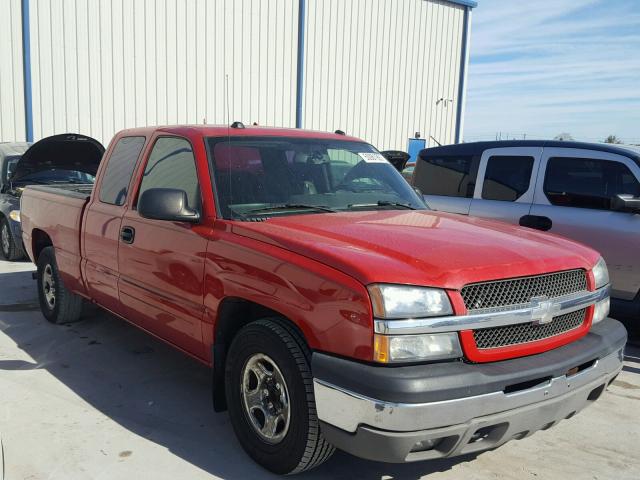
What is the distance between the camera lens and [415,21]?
20375 mm

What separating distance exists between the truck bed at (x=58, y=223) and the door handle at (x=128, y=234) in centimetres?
89

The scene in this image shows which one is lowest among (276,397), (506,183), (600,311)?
(276,397)

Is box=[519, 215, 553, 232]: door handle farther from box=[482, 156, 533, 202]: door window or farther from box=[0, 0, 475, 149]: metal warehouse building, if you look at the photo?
box=[0, 0, 475, 149]: metal warehouse building

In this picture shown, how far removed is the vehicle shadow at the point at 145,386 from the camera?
3.27 m

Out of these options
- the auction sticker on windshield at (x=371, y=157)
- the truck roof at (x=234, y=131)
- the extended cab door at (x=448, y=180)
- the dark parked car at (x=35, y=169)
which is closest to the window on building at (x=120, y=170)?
the truck roof at (x=234, y=131)

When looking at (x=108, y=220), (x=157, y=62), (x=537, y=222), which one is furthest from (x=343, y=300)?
(x=157, y=62)

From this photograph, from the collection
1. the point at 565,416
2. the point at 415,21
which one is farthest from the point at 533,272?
the point at 415,21

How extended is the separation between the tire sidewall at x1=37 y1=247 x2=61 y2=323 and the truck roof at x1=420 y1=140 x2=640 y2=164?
13.5 ft

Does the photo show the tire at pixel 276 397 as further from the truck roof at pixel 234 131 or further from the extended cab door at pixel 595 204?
the extended cab door at pixel 595 204

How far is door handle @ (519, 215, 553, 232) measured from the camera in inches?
223

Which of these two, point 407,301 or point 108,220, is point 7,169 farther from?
point 407,301

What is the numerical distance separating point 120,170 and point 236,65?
12461 millimetres

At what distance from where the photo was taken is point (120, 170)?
466 centimetres

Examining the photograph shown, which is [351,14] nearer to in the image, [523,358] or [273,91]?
[273,91]
